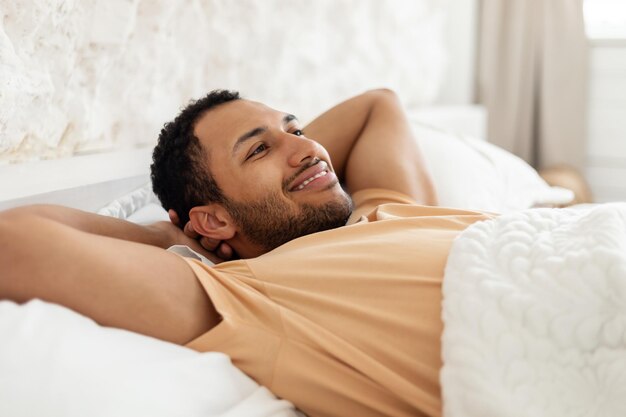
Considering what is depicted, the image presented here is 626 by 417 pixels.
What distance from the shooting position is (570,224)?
1050 mm

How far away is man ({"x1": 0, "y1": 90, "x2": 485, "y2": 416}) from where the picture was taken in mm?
899

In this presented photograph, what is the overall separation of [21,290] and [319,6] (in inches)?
66.6

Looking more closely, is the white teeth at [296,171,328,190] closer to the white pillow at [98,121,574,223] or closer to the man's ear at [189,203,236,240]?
the man's ear at [189,203,236,240]

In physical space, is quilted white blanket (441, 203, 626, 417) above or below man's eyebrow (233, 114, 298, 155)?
below

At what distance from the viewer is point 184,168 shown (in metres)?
1.35

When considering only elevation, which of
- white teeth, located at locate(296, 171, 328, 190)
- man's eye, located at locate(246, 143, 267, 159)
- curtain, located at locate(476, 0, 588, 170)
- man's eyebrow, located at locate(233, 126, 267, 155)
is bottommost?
curtain, located at locate(476, 0, 588, 170)

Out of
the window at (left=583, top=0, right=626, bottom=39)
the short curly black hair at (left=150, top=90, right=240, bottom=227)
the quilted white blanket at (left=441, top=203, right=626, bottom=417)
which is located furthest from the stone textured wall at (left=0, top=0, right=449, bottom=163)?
the window at (left=583, top=0, right=626, bottom=39)

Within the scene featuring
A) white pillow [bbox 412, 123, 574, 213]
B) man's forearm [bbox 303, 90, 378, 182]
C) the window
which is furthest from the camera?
the window

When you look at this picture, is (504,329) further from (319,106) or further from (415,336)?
(319,106)

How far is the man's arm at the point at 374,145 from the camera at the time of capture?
1.62 m

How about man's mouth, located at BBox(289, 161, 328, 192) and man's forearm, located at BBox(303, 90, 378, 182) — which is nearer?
man's mouth, located at BBox(289, 161, 328, 192)

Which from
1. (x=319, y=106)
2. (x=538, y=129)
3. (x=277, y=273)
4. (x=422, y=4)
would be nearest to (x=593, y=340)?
(x=277, y=273)

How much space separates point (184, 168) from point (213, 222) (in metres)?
0.12

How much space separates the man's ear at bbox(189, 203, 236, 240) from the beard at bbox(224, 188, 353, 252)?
0.01 m
